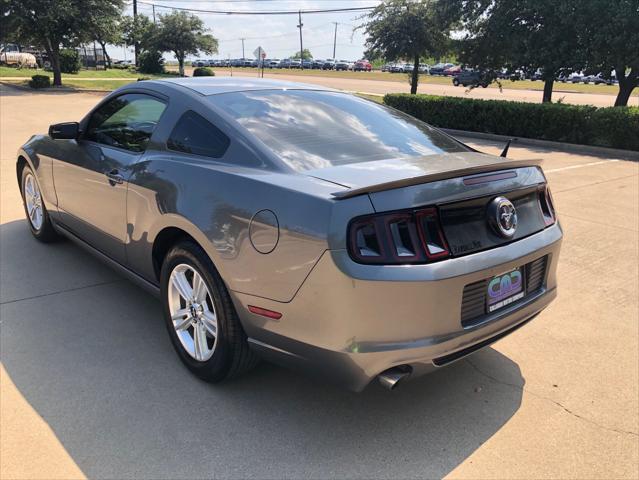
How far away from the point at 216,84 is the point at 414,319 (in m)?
2.15

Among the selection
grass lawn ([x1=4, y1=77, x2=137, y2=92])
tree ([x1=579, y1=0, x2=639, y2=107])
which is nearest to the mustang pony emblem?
tree ([x1=579, y1=0, x2=639, y2=107])

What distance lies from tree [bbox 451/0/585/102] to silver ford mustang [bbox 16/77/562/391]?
44.4ft

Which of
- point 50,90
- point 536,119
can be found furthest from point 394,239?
point 50,90

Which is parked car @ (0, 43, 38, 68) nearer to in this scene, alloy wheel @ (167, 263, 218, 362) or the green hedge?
the green hedge

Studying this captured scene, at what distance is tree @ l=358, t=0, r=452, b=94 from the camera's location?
19578mm

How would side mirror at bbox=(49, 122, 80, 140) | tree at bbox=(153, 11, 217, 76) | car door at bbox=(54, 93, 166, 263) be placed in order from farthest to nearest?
tree at bbox=(153, 11, 217, 76)
side mirror at bbox=(49, 122, 80, 140)
car door at bbox=(54, 93, 166, 263)

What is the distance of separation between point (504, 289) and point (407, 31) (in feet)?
62.9

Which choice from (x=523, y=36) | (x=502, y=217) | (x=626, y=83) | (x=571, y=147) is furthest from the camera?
(x=523, y=36)

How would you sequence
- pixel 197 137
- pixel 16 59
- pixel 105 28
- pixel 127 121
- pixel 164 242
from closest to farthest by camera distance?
A: pixel 197 137 < pixel 164 242 < pixel 127 121 < pixel 105 28 < pixel 16 59

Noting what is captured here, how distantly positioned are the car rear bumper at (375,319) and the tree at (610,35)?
13.5 m

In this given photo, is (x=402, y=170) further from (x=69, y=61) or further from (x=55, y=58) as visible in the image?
(x=69, y=61)

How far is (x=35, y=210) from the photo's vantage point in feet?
16.7

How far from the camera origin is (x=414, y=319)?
225cm

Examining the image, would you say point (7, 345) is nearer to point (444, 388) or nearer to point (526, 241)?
point (444, 388)
